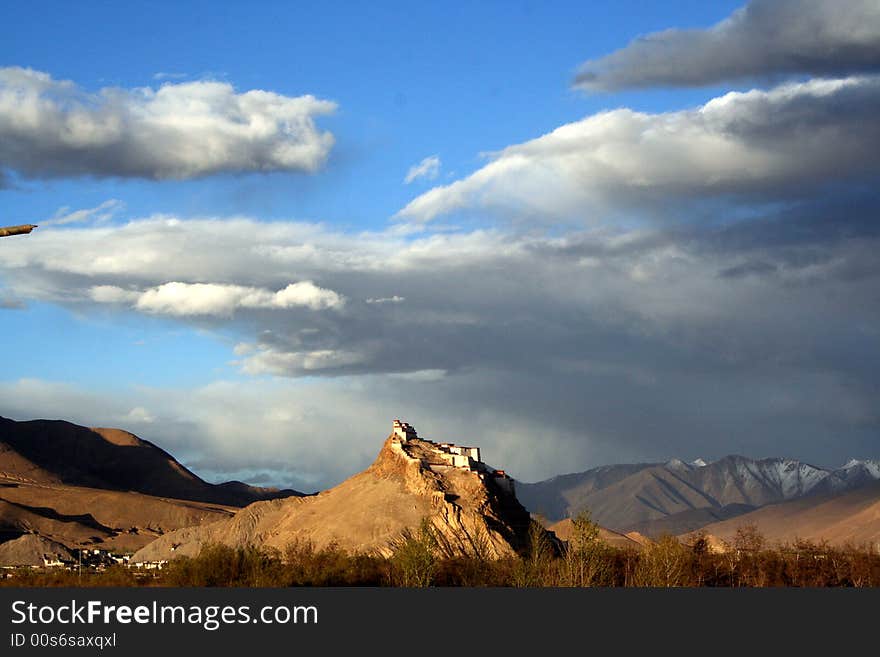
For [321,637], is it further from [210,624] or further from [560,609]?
[560,609]

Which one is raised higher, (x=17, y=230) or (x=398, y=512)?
(x=17, y=230)

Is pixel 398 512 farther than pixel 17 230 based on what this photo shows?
Yes

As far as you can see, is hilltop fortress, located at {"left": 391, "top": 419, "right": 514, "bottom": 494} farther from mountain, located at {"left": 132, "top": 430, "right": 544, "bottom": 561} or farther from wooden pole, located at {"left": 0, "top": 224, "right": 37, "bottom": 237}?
wooden pole, located at {"left": 0, "top": 224, "right": 37, "bottom": 237}

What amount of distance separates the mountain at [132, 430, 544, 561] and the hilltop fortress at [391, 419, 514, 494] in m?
0.14

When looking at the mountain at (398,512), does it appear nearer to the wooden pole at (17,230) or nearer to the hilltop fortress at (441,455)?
the hilltop fortress at (441,455)

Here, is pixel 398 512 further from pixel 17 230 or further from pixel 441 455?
pixel 17 230

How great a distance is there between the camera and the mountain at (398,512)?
421ft

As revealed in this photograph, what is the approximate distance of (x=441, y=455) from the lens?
150 m

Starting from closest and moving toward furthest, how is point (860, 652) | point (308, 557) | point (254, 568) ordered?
1. point (860, 652)
2. point (254, 568)
3. point (308, 557)

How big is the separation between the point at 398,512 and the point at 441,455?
1782 centimetres

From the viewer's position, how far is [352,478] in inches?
5984

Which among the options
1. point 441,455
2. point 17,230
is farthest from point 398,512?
point 17,230

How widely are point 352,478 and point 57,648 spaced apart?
10279 centimetres

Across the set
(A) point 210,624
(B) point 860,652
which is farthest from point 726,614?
(A) point 210,624
